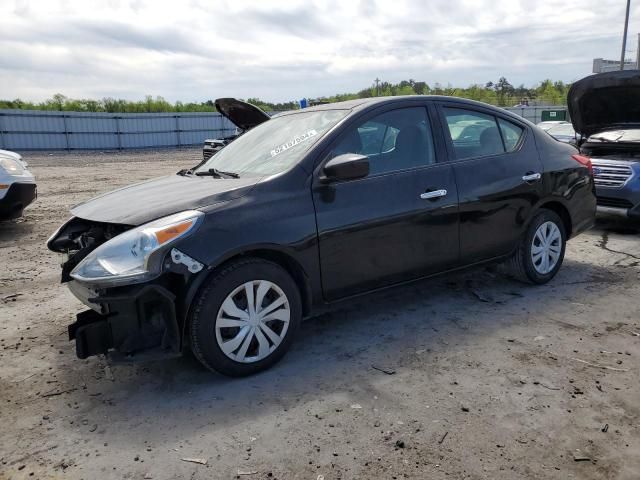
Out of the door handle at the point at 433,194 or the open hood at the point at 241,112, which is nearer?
the door handle at the point at 433,194

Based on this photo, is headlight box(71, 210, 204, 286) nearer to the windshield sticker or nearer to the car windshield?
the car windshield

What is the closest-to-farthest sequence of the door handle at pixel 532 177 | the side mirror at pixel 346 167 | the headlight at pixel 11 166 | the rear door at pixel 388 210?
the side mirror at pixel 346 167 < the rear door at pixel 388 210 < the door handle at pixel 532 177 < the headlight at pixel 11 166

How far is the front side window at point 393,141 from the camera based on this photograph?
3797 mm

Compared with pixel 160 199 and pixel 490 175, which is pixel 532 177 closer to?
pixel 490 175

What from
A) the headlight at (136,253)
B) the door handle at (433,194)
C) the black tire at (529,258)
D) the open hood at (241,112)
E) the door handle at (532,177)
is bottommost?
the black tire at (529,258)

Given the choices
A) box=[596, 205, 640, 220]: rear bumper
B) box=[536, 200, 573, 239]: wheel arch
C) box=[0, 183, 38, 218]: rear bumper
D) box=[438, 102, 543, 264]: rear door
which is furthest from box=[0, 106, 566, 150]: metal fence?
box=[438, 102, 543, 264]: rear door

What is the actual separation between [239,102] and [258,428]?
4.11m

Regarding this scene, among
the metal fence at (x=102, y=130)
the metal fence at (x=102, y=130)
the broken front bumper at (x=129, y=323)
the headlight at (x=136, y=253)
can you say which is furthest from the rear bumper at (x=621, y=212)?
the metal fence at (x=102, y=130)

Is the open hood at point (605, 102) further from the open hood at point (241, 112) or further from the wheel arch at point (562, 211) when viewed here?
the open hood at point (241, 112)

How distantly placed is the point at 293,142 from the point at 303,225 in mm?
750

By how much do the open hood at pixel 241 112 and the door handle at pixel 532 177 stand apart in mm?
2792

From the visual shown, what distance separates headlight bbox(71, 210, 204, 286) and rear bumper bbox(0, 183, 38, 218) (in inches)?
188

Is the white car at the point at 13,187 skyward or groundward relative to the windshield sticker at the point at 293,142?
groundward

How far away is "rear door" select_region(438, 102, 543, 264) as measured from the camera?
4.25m
